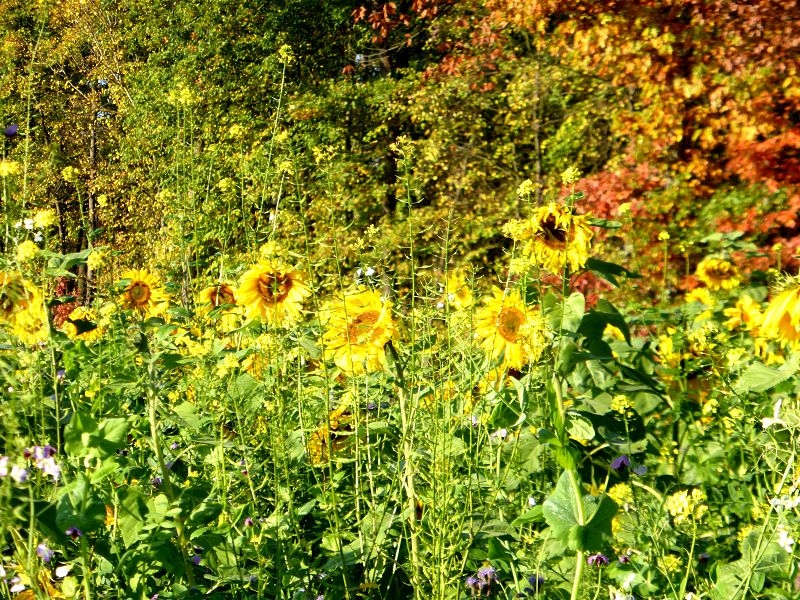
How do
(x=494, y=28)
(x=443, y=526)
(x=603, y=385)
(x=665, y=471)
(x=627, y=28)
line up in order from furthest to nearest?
(x=494, y=28) < (x=627, y=28) < (x=665, y=471) < (x=603, y=385) < (x=443, y=526)

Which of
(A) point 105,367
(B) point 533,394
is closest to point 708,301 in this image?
(B) point 533,394

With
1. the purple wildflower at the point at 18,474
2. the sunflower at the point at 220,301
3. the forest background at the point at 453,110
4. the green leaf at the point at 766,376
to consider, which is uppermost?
the purple wildflower at the point at 18,474

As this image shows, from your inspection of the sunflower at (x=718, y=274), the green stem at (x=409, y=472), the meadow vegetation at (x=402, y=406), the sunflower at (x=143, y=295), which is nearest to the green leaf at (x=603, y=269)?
the meadow vegetation at (x=402, y=406)

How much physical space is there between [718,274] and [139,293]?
230 cm

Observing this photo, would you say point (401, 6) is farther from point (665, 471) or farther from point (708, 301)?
point (665, 471)

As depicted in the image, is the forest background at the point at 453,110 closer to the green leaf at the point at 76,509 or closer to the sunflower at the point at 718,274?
the sunflower at the point at 718,274

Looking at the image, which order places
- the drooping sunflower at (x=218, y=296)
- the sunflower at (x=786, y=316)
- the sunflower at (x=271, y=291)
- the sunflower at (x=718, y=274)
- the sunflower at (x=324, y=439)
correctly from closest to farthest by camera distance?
the sunflower at (x=786, y=316)
the sunflower at (x=271, y=291)
the sunflower at (x=324, y=439)
the drooping sunflower at (x=218, y=296)
the sunflower at (x=718, y=274)

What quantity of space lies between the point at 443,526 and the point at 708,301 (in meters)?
2.18

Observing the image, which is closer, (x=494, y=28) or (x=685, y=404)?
(x=685, y=404)

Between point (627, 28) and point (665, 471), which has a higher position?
point (627, 28)

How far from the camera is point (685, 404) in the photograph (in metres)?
2.68

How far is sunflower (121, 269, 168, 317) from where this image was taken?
290cm

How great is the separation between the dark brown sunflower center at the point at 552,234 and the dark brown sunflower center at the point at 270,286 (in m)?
0.57

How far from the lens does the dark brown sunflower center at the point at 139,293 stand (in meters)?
2.96
